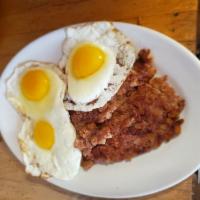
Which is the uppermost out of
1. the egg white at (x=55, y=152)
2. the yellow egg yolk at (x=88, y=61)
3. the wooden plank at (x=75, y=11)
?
the wooden plank at (x=75, y=11)

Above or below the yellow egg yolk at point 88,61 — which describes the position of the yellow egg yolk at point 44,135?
below

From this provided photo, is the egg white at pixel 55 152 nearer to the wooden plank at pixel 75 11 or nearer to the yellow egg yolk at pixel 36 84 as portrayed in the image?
the yellow egg yolk at pixel 36 84

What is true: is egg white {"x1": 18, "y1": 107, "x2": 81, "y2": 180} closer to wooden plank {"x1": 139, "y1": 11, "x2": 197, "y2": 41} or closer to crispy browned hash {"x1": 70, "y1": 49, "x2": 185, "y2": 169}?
crispy browned hash {"x1": 70, "y1": 49, "x2": 185, "y2": 169}

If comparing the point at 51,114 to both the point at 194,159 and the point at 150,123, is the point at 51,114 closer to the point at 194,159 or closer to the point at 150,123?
the point at 150,123

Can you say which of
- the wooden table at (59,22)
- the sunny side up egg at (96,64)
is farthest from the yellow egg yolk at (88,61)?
the wooden table at (59,22)

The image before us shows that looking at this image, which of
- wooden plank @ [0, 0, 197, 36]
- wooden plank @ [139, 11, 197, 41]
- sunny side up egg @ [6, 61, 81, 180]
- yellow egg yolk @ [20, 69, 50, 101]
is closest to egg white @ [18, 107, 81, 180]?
sunny side up egg @ [6, 61, 81, 180]

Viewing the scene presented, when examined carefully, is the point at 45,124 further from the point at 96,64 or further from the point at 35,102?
the point at 96,64

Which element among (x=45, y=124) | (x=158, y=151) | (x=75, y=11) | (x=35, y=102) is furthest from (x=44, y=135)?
(x=75, y=11)

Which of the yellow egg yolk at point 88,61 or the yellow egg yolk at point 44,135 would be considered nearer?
the yellow egg yolk at point 88,61
